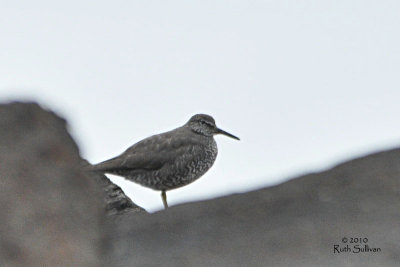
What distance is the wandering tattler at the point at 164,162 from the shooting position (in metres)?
15.8

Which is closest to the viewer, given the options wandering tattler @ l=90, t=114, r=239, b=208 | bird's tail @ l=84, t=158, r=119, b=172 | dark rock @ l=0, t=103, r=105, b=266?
dark rock @ l=0, t=103, r=105, b=266

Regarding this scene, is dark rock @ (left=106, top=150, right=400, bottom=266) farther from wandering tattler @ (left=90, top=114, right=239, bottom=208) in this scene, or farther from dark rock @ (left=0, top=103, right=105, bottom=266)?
wandering tattler @ (left=90, top=114, right=239, bottom=208)

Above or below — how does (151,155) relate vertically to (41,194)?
below

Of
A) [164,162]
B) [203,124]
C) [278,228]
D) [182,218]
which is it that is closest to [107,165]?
[164,162]

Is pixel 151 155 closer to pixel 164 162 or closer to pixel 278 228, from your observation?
pixel 164 162

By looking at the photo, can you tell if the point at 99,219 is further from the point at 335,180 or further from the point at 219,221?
the point at 335,180

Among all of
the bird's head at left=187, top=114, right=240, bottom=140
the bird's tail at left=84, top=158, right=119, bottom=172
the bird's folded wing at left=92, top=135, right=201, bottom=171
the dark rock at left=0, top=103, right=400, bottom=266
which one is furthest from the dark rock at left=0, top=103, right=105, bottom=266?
the bird's head at left=187, top=114, right=240, bottom=140

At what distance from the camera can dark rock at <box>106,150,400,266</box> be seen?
947 cm

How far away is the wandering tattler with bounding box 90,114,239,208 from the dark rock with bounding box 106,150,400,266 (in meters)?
5.36

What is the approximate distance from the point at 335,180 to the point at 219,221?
4.53 ft

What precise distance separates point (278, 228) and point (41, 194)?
2.54 meters

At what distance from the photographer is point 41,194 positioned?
8.44m

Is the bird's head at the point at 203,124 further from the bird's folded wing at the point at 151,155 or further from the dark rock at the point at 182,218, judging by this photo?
the dark rock at the point at 182,218

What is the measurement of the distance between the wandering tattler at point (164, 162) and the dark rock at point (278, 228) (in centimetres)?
536
